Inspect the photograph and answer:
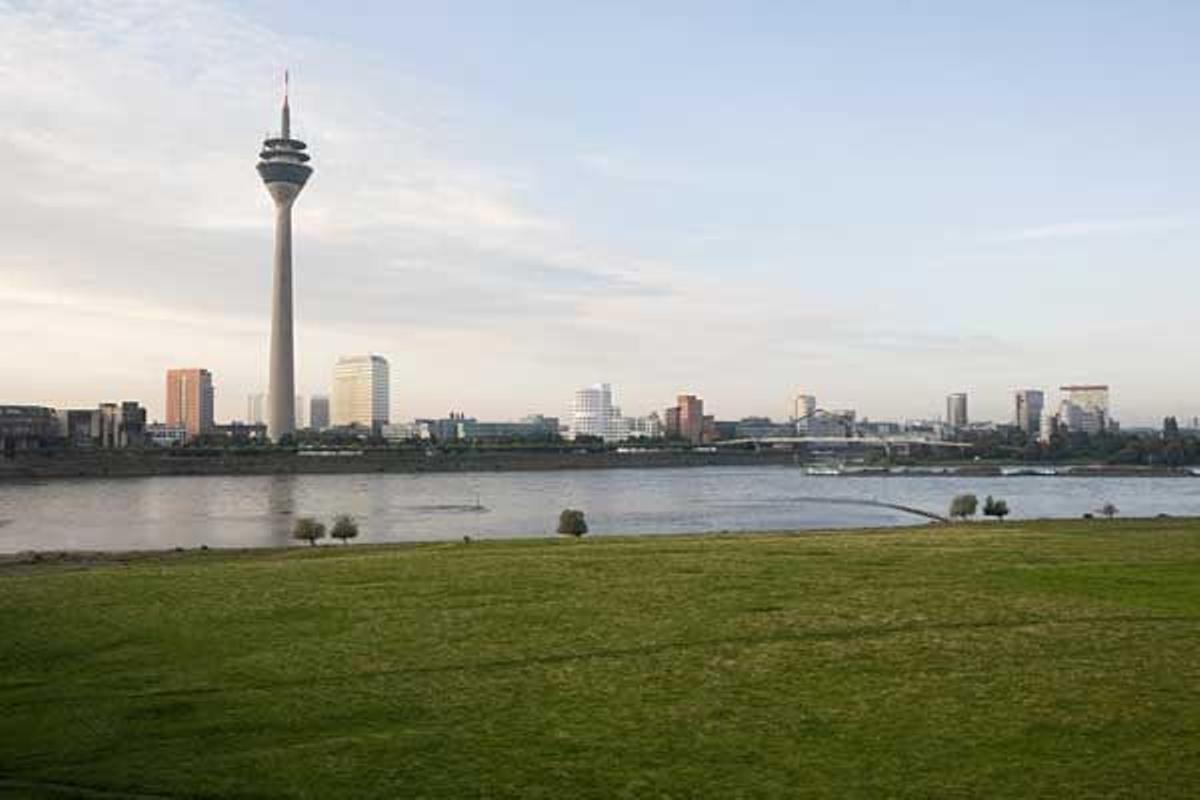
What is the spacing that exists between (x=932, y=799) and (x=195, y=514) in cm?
4209

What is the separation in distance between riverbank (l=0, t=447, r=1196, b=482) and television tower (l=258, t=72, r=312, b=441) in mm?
22142

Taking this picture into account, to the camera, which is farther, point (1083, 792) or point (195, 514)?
point (195, 514)

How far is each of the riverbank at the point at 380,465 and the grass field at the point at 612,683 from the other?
74.9 m

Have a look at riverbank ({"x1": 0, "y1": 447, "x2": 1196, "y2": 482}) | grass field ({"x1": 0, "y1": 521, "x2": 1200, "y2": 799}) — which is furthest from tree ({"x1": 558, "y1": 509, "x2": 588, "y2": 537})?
riverbank ({"x1": 0, "y1": 447, "x2": 1196, "y2": 482})

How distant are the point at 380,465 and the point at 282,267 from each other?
35.3 meters

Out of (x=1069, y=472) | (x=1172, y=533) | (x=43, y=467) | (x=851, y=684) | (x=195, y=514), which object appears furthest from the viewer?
(x=1069, y=472)

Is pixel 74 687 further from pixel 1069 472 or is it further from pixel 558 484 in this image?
pixel 1069 472

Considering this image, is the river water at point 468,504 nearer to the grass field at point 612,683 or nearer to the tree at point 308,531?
the tree at point 308,531

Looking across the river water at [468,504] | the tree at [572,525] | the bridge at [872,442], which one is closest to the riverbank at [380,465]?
the river water at [468,504]

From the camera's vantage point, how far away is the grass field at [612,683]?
18.7ft

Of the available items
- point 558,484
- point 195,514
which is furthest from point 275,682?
point 558,484

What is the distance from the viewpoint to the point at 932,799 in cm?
529

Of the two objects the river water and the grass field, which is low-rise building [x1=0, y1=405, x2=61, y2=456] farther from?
the grass field

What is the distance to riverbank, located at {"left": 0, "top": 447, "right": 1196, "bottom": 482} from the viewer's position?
84.4 metres
